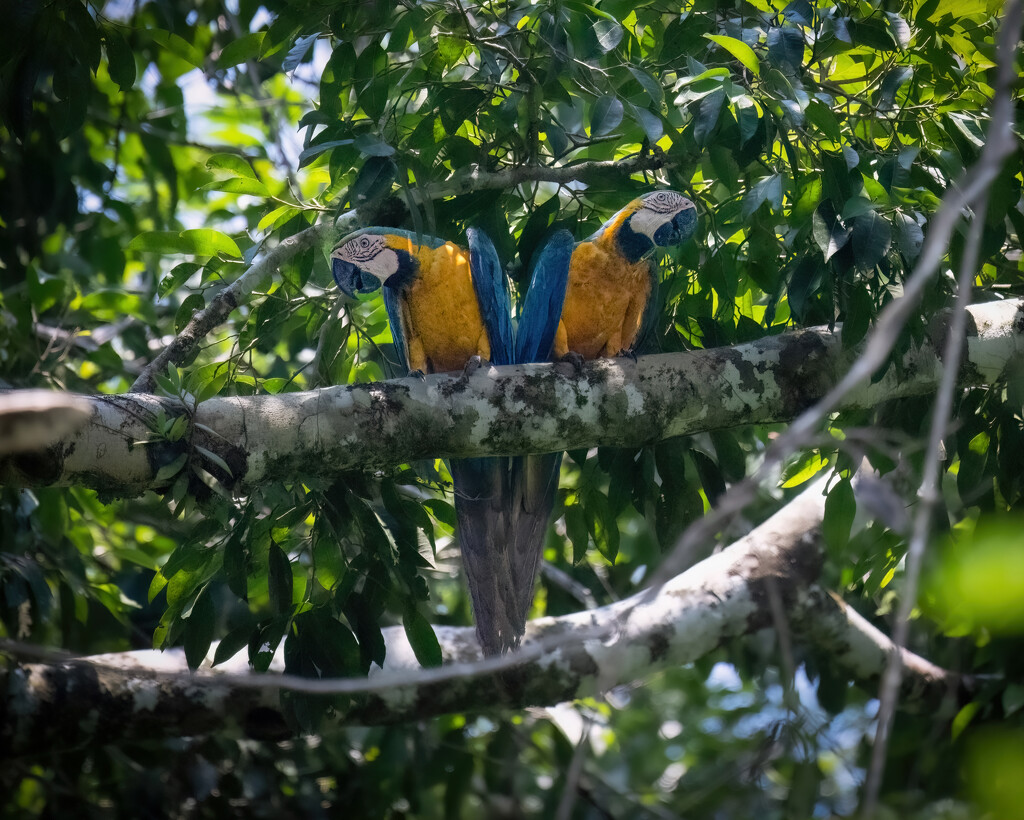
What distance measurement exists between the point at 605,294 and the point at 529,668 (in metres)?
1.30

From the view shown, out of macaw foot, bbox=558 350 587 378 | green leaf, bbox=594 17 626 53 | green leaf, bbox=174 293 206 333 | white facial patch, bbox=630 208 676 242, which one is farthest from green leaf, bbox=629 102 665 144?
green leaf, bbox=174 293 206 333

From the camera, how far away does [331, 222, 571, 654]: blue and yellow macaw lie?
262 centimetres

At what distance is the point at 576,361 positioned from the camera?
2596 millimetres

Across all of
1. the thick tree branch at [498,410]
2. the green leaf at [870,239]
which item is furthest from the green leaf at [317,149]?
the green leaf at [870,239]

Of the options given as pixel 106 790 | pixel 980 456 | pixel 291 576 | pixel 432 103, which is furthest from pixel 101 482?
pixel 980 456

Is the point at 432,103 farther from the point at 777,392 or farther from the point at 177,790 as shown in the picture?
the point at 177,790

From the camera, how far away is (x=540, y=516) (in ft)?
9.00

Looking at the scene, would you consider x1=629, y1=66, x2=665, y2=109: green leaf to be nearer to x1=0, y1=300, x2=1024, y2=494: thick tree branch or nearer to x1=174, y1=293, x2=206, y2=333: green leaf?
x1=0, y1=300, x2=1024, y2=494: thick tree branch

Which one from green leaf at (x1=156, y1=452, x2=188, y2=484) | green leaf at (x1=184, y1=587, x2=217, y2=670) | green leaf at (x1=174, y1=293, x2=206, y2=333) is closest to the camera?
green leaf at (x1=156, y1=452, x2=188, y2=484)

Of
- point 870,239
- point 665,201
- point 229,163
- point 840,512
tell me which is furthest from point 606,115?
point 840,512

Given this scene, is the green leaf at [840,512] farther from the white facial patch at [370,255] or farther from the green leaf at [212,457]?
the green leaf at [212,457]

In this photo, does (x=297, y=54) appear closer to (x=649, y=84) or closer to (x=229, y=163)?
(x=229, y=163)

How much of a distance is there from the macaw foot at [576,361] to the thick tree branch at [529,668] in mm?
731

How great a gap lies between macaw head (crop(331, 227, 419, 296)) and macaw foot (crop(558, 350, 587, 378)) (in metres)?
0.60
